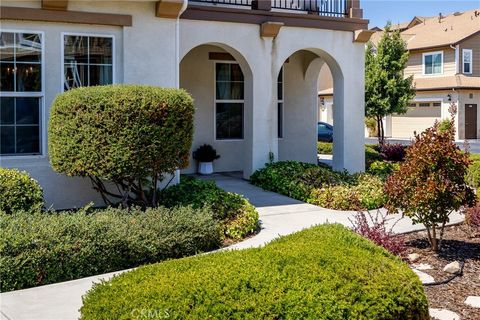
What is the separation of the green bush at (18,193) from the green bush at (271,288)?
3.96 metres

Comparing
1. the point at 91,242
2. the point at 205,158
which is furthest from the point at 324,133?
the point at 91,242

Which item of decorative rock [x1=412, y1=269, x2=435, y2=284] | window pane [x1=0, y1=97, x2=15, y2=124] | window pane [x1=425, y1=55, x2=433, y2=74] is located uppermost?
window pane [x1=425, y1=55, x2=433, y2=74]

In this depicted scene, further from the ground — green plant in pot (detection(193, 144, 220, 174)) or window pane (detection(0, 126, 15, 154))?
window pane (detection(0, 126, 15, 154))

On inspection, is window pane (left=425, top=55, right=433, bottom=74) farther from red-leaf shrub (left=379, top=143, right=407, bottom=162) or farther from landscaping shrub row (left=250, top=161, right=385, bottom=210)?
landscaping shrub row (left=250, top=161, right=385, bottom=210)

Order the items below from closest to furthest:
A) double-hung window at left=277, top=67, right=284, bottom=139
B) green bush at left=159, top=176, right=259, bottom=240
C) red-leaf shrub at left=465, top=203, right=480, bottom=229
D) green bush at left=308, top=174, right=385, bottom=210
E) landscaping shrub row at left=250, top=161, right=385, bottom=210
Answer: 1. green bush at left=159, top=176, right=259, bottom=240
2. red-leaf shrub at left=465, top=203, right=480, bottom=229
3. green bush at left=308, top=174, right=385, bottom=210
4. landscaping shrub row at left=250, top=161, right=385, bottom=210
5. double-hung window at left=277, top=67, right=284, bottom=139

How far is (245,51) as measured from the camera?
42.9 ft

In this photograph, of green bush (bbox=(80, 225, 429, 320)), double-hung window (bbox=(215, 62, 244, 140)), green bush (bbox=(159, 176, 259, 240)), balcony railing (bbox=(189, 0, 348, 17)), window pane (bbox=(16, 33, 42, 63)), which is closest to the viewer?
green bush (bbox=(80, 225, 429, 320))

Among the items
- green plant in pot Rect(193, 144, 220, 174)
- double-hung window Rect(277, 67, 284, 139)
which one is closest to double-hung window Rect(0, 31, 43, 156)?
green plant in pot Rect(193, 144, 220, 174)

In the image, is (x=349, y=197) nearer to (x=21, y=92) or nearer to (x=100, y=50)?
(x=100, y=50)

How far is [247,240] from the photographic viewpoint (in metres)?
8.34

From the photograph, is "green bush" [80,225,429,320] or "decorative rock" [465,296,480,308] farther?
"decorative rock" [465,296,480,308]

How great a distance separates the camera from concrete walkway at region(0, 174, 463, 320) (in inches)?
211

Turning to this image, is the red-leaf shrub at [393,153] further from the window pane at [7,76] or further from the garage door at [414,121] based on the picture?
the garage door at [414,121]

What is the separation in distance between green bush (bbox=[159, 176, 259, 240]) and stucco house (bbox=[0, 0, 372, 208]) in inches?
63.1
